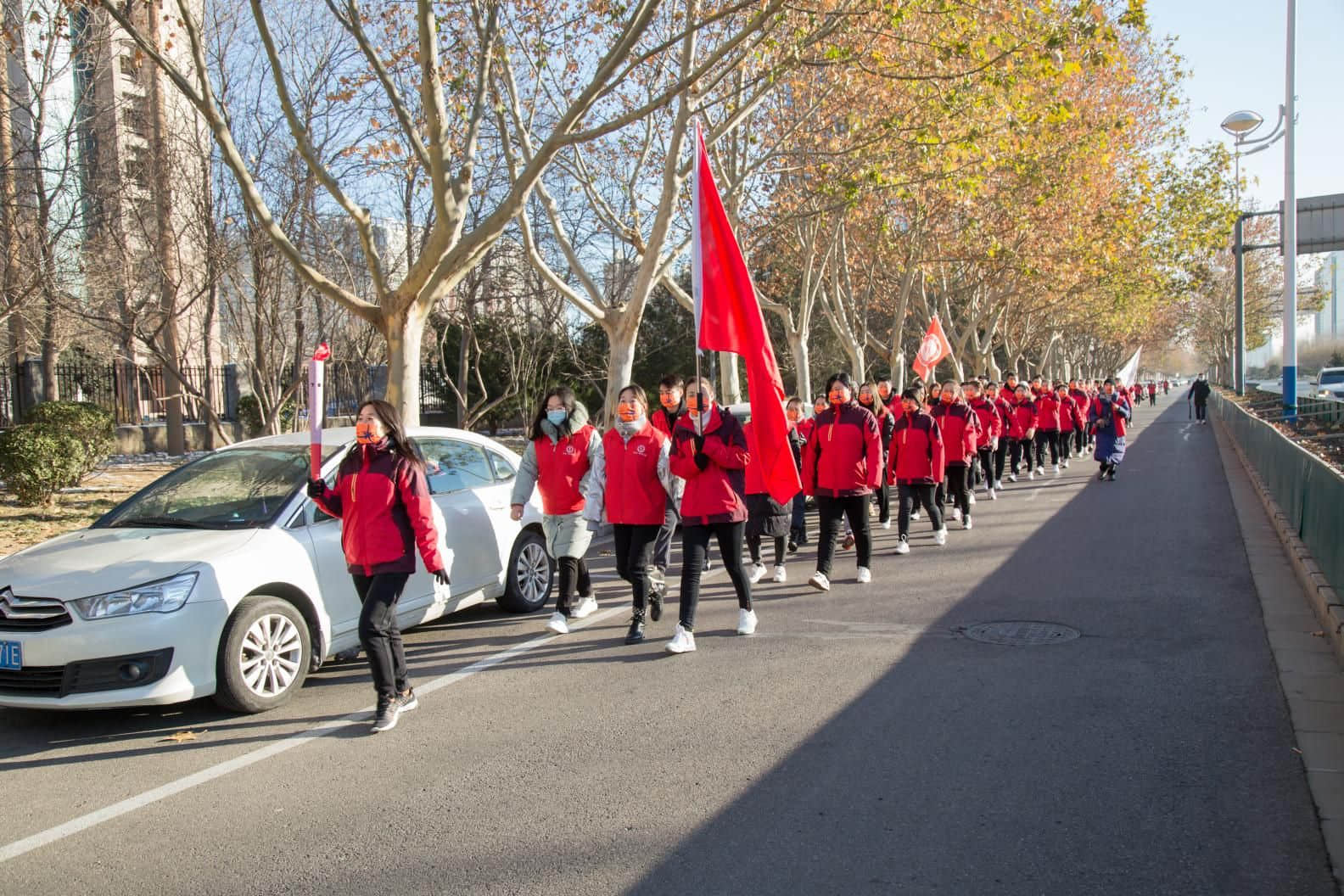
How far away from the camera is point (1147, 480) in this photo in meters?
18.4

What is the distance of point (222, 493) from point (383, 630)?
1745 millimetres

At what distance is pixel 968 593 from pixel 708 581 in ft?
7.47

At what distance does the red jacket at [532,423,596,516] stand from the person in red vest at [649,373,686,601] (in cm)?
53

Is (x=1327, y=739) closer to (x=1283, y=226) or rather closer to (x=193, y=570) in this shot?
(x=193, y=570)

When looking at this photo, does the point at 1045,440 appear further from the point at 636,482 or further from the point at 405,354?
the point at 636,482

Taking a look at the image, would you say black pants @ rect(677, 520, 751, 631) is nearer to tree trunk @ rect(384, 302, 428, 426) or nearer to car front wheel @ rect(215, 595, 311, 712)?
car front wheel @ rect(215, 595, 311, 712)

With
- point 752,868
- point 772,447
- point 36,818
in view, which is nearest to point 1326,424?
point 772,447

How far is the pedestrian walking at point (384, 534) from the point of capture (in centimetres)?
552

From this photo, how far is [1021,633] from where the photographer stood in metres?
7.21

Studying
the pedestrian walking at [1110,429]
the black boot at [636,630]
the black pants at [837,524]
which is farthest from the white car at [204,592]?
the pedestrian walking at [1110,429]

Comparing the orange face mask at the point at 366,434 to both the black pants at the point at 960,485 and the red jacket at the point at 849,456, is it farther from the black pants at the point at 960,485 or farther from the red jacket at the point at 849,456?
the black pants at the point at 960,485

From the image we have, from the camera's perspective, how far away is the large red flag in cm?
704

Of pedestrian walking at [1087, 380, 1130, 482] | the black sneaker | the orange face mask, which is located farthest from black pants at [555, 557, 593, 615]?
pedestrian walking at [1087, 380, 1130, 482]

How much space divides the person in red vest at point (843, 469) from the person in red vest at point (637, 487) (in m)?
2.02
